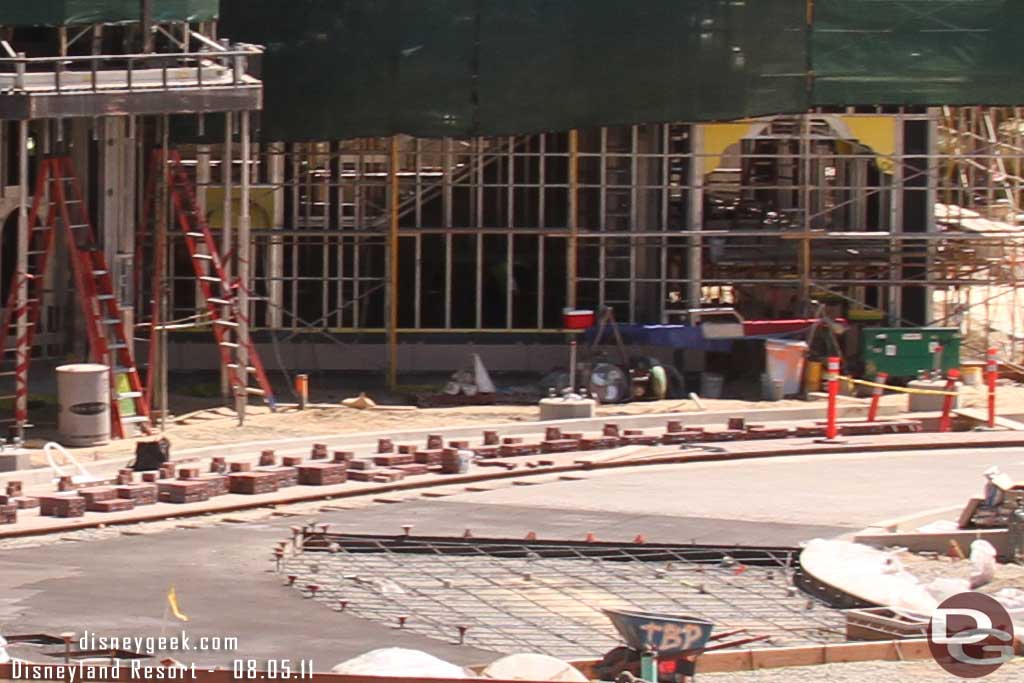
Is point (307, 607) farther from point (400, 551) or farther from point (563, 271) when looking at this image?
point (563, 271)

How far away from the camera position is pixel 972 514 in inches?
882

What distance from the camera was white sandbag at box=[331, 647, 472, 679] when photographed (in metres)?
14.8

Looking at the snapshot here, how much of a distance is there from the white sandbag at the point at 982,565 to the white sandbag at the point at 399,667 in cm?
652

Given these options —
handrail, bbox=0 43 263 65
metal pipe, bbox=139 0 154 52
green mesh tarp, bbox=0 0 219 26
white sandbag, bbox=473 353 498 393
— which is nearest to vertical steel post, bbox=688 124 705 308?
white sandbag, bbox=473 353 498 393

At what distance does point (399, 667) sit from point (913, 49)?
21.0m

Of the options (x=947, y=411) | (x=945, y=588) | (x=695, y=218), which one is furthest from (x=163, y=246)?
(x=945, y=588)

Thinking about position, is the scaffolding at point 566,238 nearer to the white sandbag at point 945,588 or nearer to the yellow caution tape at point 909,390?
the yellow caution tape at point 909,390

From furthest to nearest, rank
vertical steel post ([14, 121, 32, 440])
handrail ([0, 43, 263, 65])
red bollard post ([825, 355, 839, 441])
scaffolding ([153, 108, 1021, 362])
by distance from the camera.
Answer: scaffolding ([153, 108, 1021, 362])
red bollard post ([825, 355, 839, 441])
vertical steel post ([14, 121, 32, 440])
handrail ([0, 43, 263, 65])

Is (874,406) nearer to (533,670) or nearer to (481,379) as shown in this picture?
(481,379)

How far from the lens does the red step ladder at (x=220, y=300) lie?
30753mm

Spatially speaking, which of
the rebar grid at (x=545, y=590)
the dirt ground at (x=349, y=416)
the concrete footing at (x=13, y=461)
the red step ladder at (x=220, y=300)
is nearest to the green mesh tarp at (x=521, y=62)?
the red step ladder at (x=220, y=300)

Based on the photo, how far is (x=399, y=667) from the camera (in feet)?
49.0

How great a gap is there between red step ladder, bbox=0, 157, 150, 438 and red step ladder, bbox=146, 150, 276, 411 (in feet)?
1.79

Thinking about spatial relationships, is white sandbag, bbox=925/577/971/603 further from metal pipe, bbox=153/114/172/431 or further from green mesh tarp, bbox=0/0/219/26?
green mesh tarp, bbox=0/0/219/26
